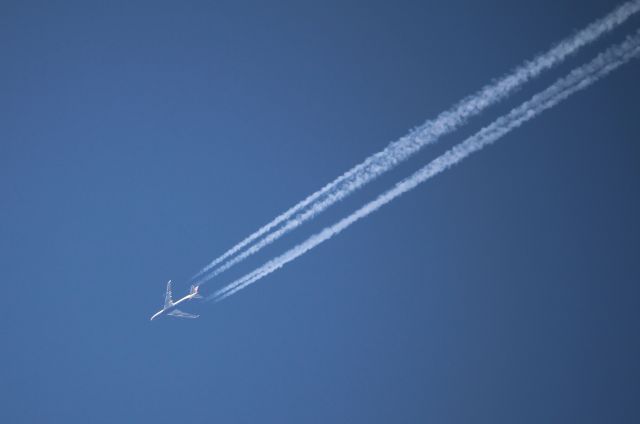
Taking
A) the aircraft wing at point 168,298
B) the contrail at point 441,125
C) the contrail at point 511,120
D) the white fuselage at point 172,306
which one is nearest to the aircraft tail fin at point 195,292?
the white fuselage at point 172,306

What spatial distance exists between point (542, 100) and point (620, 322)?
14.7 m

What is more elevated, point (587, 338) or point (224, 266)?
point (224, 266)

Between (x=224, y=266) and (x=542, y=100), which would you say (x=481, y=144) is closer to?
(x=542, y=100)

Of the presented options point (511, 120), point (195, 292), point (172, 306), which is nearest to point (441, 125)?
point (511, 120)

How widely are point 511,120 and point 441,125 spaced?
2268 millimetres

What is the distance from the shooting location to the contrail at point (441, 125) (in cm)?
1588

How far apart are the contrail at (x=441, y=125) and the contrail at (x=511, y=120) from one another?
2.16 feet

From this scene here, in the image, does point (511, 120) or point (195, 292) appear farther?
point (195, 292)

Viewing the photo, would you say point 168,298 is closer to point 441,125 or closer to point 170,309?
point 170,309

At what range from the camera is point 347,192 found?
827 inches

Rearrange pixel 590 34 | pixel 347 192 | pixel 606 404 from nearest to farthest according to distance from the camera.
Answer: pixel 590 34
pixel 347 192
pixel 606 404

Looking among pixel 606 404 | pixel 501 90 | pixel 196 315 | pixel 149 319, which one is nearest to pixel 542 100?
pixel 501 90

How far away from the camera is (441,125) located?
61.6 feet

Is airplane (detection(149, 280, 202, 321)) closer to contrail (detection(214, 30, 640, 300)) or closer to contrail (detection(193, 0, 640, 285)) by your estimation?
contrail (detection(193, 0, 640, 285))
